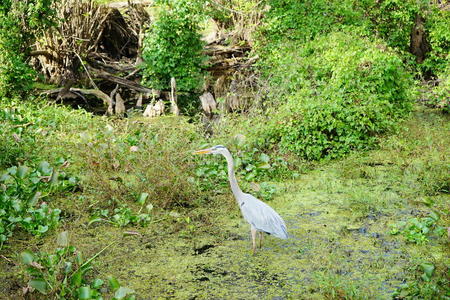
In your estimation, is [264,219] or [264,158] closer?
[264,219]

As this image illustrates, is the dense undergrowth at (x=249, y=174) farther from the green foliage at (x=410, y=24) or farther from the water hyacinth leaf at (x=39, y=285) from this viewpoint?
the green foliage at (x=410, y=24)

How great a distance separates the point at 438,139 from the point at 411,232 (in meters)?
3.65

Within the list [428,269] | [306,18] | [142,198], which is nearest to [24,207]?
[142,198]

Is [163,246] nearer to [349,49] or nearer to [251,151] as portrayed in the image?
[251,151]

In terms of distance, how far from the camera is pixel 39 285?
3.77 metres

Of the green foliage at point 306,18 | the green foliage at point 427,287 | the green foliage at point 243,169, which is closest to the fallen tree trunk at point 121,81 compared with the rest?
the green foliage at point 306,18

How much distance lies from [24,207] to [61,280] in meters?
1.34

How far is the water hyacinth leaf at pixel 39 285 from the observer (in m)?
3.74

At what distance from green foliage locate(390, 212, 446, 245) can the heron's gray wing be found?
1.22 meters

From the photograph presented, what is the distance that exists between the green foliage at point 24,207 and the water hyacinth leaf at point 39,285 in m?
1.20

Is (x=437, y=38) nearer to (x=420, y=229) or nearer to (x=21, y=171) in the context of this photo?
(x=420, y=229)

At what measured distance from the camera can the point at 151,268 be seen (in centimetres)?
481

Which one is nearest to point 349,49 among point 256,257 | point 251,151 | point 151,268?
point 251,151

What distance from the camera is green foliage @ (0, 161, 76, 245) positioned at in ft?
16.5
